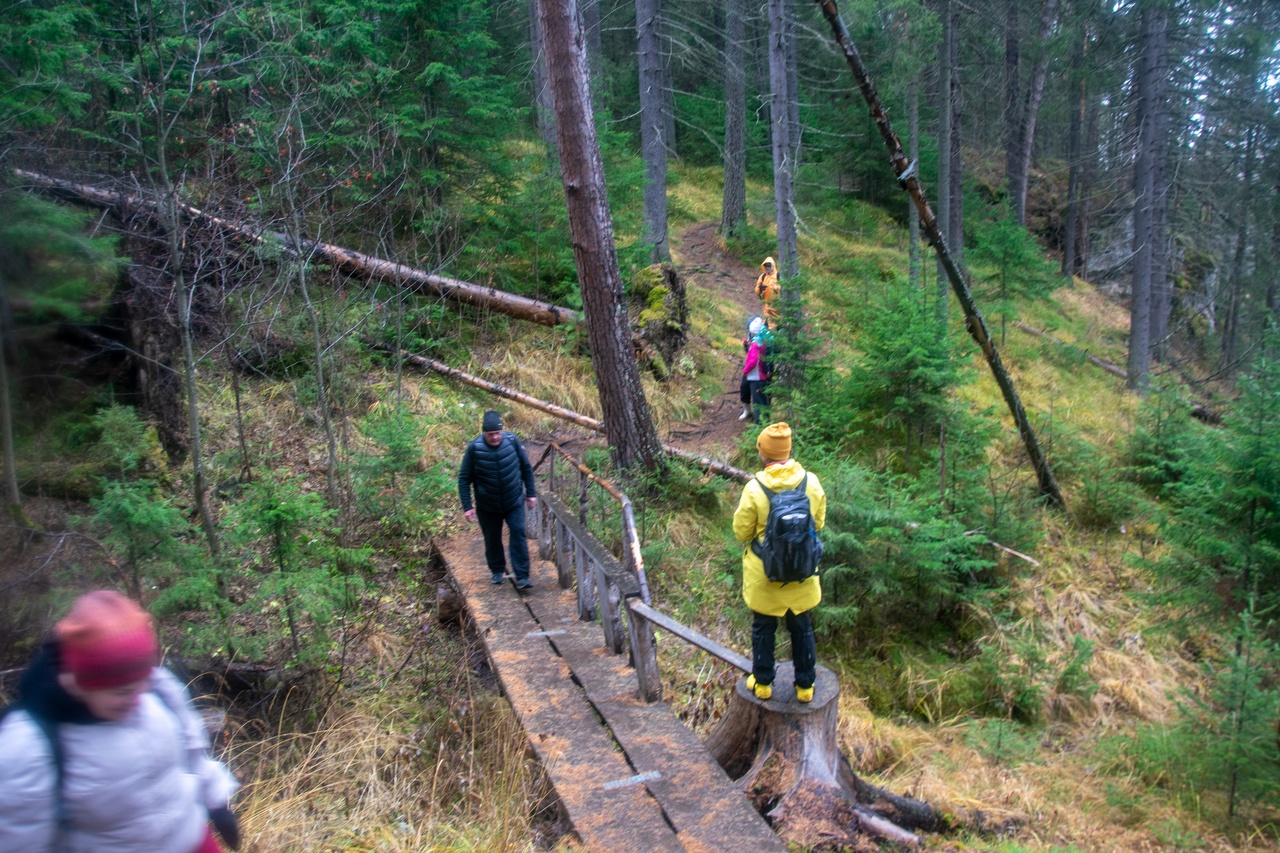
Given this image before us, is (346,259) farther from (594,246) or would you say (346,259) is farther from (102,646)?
(102,646)

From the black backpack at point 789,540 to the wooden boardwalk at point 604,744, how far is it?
1281 millimetres

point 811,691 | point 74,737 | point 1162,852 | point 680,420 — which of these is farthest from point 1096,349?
point 74,737

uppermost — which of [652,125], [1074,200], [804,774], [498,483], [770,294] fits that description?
[652,125]

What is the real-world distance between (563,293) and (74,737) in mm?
12735

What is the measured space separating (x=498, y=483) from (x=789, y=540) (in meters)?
3.38

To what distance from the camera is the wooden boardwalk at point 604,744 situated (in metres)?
4.36

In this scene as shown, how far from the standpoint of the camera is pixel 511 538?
7.65 metres

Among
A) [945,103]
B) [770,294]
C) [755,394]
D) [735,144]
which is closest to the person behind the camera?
[770,294]

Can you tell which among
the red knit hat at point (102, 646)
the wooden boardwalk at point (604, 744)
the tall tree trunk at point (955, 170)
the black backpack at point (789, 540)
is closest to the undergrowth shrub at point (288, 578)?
the wooden boardwalk at point (604, 744)

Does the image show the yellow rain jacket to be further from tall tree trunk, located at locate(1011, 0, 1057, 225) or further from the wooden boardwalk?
tall tree trunk, located at locate(1011, 0, 1057, 225)

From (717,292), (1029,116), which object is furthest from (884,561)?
(1029,116)

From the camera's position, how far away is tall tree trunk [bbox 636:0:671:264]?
17.8 meters

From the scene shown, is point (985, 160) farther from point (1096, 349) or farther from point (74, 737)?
point (74, 737)

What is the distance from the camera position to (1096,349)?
2316 centimetres
